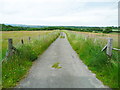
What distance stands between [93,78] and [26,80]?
8.28ft

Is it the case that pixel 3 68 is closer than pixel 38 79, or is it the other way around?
pixel 38 79

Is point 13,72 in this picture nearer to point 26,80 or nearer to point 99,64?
point 26,80

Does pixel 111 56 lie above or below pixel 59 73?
above

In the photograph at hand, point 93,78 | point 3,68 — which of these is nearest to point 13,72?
point 3,68

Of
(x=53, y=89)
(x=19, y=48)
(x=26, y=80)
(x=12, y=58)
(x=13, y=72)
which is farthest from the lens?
(x=19, y=48)

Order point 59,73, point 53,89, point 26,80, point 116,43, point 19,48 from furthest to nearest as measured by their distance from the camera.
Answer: point 19,48
point 116,43
point 59,73
point 26,80
point 53,89

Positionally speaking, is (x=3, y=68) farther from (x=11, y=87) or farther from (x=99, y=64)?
(x=99, y=64)

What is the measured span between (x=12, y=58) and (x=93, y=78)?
3.76 metres

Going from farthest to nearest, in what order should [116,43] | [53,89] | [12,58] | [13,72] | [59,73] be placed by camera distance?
[116,43] → [12,58] → [59,73] → [13,72] → [53,89]

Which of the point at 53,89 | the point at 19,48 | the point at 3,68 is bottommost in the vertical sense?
the point at 53,89

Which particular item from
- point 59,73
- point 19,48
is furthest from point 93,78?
point 19,48

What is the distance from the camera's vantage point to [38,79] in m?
4.50

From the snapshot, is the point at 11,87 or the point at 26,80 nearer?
the point at 11,87

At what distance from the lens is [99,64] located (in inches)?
215
